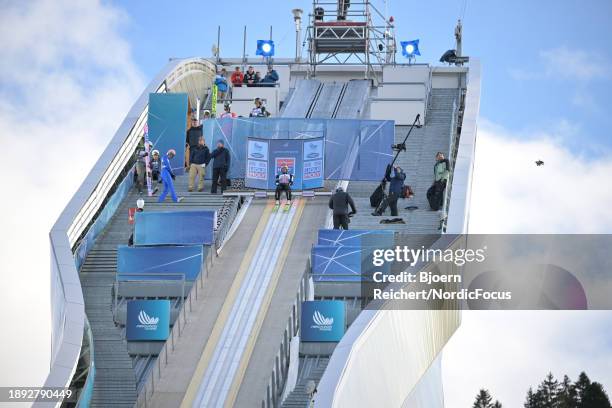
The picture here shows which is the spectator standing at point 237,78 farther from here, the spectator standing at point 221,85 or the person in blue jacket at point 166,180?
the person in blue jacket at point 166,180

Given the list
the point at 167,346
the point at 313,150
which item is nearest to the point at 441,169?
the point at 313,150

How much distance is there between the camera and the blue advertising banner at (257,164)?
122 ft

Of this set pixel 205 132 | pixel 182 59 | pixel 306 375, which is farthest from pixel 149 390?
pixel 182 59

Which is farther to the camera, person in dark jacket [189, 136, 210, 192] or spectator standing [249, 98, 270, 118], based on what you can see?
spectator standing [249, 98, 270, 118]

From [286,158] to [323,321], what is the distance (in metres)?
9.48

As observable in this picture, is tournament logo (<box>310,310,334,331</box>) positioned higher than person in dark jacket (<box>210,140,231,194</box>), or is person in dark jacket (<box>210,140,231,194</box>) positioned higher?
person in dark jacket (<box>210,140,231,194</box>)

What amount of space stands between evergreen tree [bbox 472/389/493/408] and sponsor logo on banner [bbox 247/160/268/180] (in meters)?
10.2

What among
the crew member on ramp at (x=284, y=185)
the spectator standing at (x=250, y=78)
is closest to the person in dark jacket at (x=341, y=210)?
the crew member on ramp at (x=284, y=185)

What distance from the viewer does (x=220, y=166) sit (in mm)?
36906

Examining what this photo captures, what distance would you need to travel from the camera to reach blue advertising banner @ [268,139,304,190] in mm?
37094

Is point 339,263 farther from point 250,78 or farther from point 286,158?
point 250,78

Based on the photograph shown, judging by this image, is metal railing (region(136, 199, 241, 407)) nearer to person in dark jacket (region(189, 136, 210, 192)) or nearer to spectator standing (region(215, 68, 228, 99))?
person in dark jacket (region(189, 136, 210, 192))

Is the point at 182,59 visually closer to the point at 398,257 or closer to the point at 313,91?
the point at 313,91

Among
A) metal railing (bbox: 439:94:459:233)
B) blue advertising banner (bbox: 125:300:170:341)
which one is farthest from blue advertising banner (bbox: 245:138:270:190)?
blue advertising banner (bbox: 125:300:170:341)
